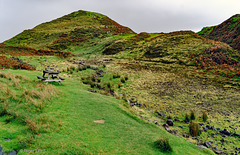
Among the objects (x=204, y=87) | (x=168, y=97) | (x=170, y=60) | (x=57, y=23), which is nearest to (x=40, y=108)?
(x=168, y=97)

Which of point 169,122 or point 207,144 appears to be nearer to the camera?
point 207,144

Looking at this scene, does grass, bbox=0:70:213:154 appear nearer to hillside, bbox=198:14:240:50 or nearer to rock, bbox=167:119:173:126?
rock, bbox=167:119:173:126

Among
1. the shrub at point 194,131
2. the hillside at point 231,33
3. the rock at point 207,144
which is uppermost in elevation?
the hillside at point 231,33

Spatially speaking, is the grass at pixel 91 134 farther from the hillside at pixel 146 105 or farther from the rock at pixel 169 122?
the rock at pixel 169 122

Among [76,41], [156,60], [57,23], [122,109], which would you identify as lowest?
[122,109]

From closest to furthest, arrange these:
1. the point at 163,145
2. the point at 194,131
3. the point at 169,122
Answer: the point at 163,145
the point at 194,131
the point at 169,122

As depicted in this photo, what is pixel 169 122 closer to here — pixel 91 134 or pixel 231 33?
pixel 91 134

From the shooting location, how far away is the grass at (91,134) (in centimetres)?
589

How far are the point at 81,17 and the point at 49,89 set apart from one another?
294ft

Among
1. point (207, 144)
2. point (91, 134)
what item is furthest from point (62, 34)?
point (207, 144)

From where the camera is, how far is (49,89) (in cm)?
1135

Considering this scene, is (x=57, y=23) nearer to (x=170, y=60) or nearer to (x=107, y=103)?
(x=170, y=60)

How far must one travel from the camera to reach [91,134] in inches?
276

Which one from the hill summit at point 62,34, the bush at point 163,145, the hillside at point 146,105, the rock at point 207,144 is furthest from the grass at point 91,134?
the hill summit at point 62,34
